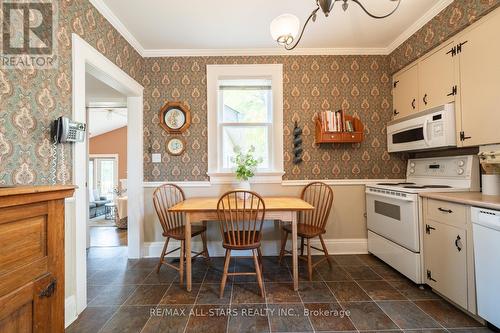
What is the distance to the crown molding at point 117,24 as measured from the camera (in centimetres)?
212

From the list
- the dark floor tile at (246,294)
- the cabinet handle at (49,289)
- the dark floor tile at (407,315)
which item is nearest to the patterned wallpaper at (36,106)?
the cabinet handle at (49,289)

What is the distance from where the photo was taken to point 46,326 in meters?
0.94

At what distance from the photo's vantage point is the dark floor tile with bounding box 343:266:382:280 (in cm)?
238

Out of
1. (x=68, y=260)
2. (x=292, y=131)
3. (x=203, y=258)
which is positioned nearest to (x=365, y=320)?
(x=203, y=258)

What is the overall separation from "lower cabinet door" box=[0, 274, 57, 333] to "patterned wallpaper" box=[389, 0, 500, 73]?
10.8ft

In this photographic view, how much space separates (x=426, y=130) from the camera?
2328mm

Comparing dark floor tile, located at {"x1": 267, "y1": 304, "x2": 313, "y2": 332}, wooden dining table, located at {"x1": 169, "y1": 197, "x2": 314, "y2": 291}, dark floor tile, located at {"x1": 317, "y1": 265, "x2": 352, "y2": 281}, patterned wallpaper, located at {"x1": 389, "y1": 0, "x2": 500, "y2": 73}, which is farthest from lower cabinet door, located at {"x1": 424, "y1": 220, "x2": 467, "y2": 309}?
patterned wallpaper, located at {"x1": 389, "y1": 0, "x2": 500, "y2": 73}

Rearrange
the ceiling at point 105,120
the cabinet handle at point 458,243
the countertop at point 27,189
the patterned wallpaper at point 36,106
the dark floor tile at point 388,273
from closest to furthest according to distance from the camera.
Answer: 1. the countertop at point 27,189
2. the patterned wallpaper at point 36,106
3. the cabinet handle at point 458,243
4. the dark floor tile at point 388,273
5. the ceiling at point 105,120

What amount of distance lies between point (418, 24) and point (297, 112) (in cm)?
155

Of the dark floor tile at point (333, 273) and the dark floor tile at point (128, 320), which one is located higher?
the dark floor tile at point (333, 273)

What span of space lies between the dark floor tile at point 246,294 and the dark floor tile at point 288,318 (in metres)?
0.15

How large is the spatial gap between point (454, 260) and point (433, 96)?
5.21ft

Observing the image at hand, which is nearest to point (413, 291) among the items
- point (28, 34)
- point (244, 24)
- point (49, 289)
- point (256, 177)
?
point (256, 177)

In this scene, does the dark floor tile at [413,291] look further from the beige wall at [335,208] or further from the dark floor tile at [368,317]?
the beige wall at [335,208]
